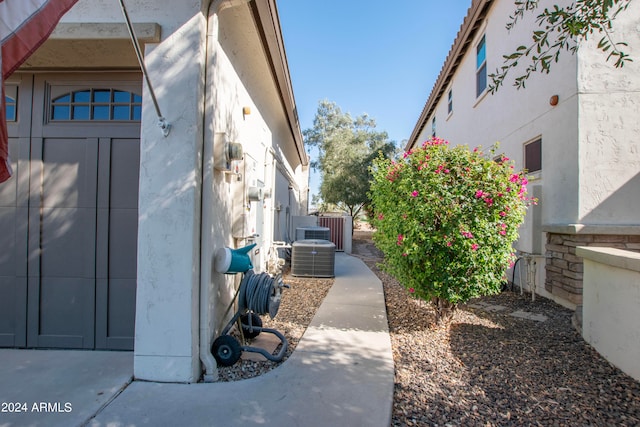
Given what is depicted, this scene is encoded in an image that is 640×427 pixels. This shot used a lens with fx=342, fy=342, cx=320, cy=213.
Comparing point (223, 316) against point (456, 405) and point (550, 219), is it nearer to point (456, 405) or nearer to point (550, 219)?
point (456, 405)

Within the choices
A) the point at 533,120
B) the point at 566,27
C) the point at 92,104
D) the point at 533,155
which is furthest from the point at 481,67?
the point at 92,104

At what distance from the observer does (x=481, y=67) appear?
895 cm

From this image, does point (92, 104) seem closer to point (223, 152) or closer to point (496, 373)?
point (223, 152)

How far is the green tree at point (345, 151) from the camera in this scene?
2238 cm

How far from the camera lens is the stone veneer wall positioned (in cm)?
510

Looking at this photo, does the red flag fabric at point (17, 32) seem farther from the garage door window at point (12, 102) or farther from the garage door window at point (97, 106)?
the garage door window at point (12, 102)

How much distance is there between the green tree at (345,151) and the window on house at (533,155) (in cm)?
1226

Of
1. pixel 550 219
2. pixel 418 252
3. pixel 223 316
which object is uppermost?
pixel 550 219

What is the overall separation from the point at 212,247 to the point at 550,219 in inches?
224

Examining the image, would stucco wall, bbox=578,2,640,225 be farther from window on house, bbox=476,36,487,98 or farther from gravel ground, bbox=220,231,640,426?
window on house, bbox=476,36,487,98

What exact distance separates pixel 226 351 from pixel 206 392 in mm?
478

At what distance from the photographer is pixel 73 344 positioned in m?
3.46

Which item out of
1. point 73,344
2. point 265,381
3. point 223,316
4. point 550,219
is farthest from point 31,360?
point 550,219

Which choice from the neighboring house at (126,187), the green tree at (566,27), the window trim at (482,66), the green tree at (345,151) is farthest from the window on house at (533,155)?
the green tree at (345,151)
